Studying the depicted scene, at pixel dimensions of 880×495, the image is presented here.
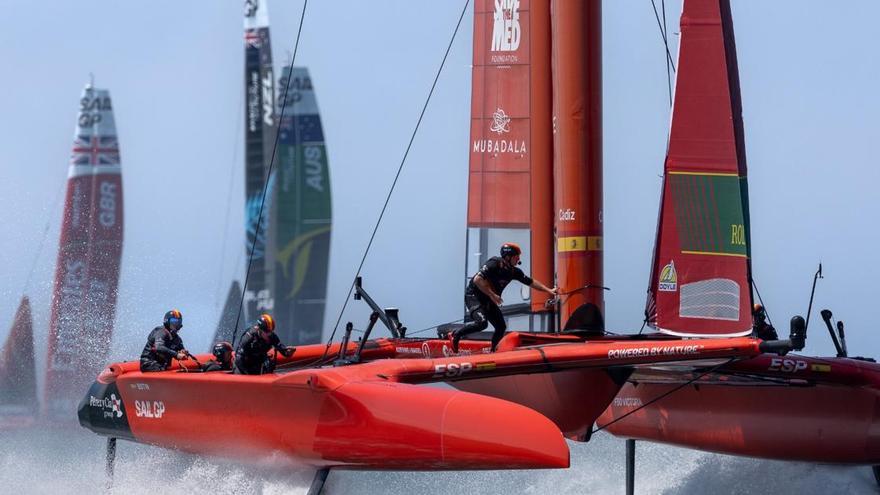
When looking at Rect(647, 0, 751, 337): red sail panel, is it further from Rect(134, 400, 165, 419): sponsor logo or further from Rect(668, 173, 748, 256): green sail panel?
Rect(134, 400, 165, 419): sponsor logo

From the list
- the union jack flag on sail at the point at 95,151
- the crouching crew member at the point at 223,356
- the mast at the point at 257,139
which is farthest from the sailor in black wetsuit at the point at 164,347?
the union jack flag on sail at the point at 95,151

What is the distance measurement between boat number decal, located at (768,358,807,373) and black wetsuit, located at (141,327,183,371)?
4.15 meters

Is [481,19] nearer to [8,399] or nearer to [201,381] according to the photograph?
[201,381]

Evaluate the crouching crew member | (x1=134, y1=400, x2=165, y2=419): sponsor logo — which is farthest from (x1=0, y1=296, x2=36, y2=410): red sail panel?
(x1=134, y1=400, x2=165, y2=419): sponsor logo

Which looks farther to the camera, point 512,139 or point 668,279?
point 512,139

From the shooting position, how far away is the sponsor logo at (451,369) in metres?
8.32

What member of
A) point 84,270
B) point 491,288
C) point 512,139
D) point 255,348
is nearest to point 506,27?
point 512,139

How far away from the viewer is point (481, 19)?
12352 millimetres

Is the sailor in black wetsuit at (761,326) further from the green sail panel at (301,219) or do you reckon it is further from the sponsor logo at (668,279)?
the green sail panel at (301,219)

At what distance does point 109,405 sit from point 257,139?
14.6 meters

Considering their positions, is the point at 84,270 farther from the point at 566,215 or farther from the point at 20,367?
the point at 566,215

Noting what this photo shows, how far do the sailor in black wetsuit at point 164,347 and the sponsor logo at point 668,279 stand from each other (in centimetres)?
358

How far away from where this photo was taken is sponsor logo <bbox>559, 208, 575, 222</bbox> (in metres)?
10.2

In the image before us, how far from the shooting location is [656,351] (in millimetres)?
8680
